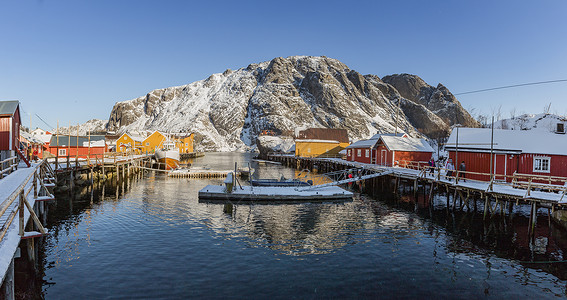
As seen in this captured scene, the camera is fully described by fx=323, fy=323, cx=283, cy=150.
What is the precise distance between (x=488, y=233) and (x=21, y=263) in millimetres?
23708

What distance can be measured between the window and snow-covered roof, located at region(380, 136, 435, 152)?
1648 cm

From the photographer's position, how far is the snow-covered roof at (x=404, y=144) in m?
43.4

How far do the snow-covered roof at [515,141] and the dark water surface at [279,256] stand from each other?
30.9 ft

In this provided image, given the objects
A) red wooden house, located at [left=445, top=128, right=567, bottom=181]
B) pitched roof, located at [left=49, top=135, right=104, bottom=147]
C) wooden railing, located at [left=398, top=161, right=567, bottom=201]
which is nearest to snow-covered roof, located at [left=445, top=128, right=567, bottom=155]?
red wooden house, located at [left=445, top=128, right=567, bottom=181]

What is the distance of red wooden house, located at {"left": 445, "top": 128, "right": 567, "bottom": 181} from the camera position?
1068 inches

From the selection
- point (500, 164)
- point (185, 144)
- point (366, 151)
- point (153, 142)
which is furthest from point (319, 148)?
point (185, 144)

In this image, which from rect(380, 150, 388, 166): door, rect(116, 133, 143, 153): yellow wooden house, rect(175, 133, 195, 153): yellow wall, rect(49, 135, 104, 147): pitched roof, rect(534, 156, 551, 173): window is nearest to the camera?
rect(534, 156, 551, 173): window

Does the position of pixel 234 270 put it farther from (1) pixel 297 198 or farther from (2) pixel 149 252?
(1) pixel 297 198

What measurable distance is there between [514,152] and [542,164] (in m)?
2.32

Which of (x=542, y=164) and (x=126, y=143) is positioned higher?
(x=126, y=143)

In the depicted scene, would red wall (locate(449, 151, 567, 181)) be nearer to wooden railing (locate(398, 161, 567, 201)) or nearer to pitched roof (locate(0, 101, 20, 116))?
wooden railing (locate(398, 161, 567, 201))

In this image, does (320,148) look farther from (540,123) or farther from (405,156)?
(540,123)

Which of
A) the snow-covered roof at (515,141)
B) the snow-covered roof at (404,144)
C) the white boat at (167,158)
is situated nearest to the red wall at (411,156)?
the snow-covered roof at (404,144)

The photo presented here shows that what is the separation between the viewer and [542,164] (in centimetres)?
2748
